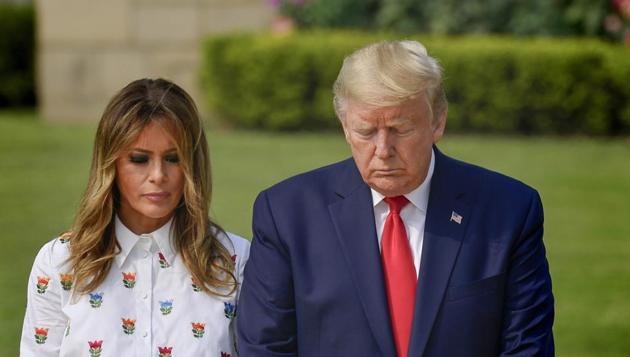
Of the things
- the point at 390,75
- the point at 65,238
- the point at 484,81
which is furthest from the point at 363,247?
the point at 484,81

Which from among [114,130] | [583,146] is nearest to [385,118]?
[114,130]

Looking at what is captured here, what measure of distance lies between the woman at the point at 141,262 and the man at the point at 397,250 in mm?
228

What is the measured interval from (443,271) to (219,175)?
766 centimetres

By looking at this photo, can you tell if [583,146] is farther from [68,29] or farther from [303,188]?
[303,188]

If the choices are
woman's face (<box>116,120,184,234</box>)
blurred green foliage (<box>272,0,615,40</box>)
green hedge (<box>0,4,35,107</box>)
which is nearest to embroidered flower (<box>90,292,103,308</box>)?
woman's face (<box>116,120,184,234</box>)

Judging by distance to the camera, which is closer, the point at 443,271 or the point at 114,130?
the point at 443,271

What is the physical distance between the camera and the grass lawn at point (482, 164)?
7172 millimetres

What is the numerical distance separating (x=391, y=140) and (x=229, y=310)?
75 centimetres

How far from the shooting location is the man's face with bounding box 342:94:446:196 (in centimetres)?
318

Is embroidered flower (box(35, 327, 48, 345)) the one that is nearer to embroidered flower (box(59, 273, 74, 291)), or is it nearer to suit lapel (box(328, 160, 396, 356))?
embroidered flower (box(59, 273, 74, 291))

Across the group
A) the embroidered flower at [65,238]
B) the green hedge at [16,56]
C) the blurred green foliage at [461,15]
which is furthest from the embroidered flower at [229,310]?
the green hedge at [16,56]

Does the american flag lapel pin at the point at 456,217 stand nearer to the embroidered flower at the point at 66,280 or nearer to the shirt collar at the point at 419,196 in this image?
the shirt collar at the point at 419,196

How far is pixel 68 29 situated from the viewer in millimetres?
14812

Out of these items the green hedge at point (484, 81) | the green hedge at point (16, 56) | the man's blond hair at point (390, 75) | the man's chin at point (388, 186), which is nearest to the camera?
the man's blond hair at point (390, 75)
